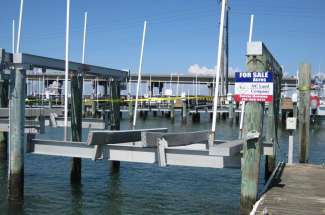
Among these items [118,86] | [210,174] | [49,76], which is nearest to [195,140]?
[210,174]

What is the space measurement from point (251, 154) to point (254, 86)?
1493mm

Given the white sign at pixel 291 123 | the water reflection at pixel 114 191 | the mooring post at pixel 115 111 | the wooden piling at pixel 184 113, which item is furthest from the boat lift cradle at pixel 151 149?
the wooden piling at pixel 184 113

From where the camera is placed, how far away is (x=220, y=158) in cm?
1177

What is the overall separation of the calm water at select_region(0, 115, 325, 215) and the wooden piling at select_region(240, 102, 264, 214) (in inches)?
136

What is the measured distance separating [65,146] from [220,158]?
4.83 m

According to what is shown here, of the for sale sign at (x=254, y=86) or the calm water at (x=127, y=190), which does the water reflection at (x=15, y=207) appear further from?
the for sale sign at (x=254, y=86)

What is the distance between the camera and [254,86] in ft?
34.4

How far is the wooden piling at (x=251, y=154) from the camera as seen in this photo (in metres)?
10.5

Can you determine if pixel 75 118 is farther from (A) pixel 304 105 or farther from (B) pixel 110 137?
(A) pixel 304 105

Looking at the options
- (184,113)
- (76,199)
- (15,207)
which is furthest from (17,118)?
(184,113)

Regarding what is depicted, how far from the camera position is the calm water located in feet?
46.4

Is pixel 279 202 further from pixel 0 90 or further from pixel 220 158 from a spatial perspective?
pixel 0 90

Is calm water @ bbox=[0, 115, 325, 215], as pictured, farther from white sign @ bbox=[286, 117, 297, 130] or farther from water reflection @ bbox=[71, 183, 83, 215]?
white sign @ bbox=[286, 117, 297, 130]

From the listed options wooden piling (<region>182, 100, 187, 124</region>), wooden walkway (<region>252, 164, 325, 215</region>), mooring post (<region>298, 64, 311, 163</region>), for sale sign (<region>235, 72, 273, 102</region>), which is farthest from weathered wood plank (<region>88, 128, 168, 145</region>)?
wooden piling (<region>182, 100, 187, 124</region>)
